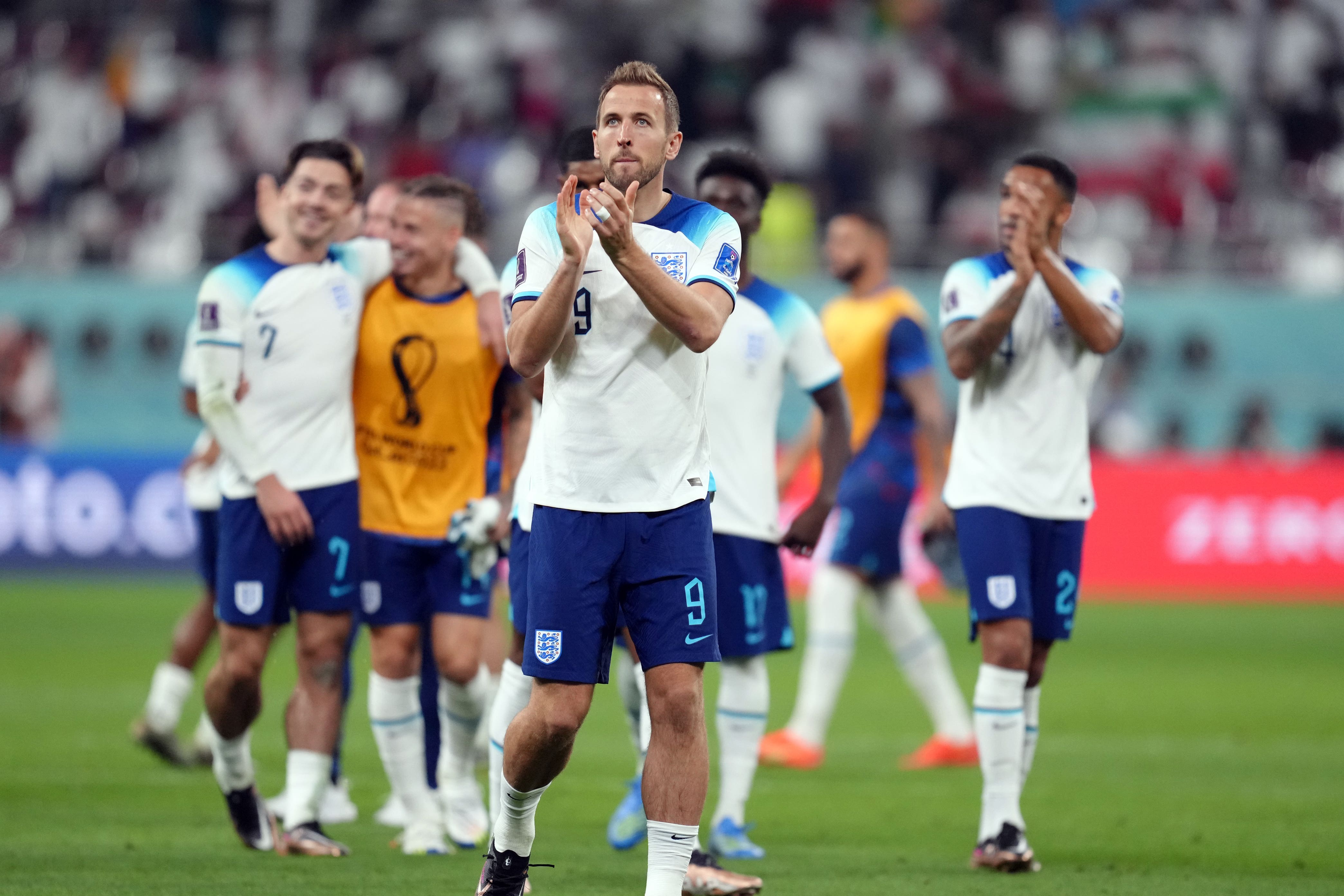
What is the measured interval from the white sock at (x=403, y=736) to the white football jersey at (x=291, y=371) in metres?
0.89

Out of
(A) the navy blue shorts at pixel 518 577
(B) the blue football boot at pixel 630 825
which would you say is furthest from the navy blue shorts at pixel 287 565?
(B) the blue football boot at pixel 630 825

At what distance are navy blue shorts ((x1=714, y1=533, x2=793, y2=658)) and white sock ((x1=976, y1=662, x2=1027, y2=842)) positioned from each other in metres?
0.96

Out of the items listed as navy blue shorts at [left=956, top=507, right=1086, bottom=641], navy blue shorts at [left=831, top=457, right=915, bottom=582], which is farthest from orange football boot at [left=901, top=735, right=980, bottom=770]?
navy blue shorts at [left=956, top=507, right=1086, bottom=641]

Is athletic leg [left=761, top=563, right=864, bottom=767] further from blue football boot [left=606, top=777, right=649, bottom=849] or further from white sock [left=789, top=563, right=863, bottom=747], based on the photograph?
blue football boot [left=606, top=777, right=649, bottom=849]

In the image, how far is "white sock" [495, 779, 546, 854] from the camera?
5703 mm

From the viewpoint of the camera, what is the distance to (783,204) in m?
23.0

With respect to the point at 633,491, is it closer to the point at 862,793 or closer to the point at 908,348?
the point at 862,793

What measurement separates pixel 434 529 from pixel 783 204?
52.7ft

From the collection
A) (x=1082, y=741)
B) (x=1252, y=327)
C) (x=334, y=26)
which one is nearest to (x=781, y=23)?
(x=334, y=26)

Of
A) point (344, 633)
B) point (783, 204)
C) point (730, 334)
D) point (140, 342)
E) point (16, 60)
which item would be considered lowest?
point (344, 633)

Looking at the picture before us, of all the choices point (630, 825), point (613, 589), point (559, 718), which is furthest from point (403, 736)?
point (613, 589)

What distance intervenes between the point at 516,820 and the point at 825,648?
5.04m

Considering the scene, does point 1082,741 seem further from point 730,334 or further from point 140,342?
point 140,342

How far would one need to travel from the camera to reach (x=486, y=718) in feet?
28.1
